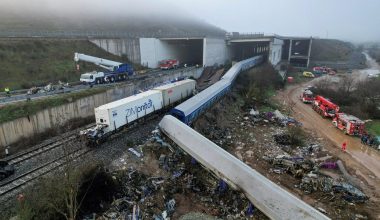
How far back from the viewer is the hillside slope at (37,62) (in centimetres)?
2963

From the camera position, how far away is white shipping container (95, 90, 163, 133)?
66.0ft

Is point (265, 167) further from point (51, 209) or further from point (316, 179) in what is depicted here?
Answer: point (51, 209)

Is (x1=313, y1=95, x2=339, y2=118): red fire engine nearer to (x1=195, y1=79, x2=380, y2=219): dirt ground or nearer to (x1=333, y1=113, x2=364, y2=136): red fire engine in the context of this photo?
(x1=195, y1=79, x2=380, y2=219): dirt ground

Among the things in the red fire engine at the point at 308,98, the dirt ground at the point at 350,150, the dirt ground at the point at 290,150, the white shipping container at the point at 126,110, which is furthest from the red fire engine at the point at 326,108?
the white shipping container at the point at 126,110

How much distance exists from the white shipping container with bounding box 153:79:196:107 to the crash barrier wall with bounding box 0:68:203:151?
5662 mm

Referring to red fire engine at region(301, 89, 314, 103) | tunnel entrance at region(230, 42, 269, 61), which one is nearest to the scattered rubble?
red fire engine at region(301, 89, 314, 103)

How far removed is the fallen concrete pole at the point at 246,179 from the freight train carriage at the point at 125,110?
4113 millimetres

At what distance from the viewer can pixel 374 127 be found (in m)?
29.4

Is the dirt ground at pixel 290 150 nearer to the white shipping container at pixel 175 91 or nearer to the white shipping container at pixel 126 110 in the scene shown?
the white shipping container at pixel 175 91

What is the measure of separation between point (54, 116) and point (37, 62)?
13.5 m

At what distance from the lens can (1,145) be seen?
64.1ft

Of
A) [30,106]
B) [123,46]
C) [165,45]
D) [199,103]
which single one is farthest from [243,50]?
[30,106]

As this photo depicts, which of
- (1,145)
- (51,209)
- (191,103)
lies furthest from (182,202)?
(1,145)

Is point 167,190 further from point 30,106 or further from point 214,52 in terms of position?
point 214,52
